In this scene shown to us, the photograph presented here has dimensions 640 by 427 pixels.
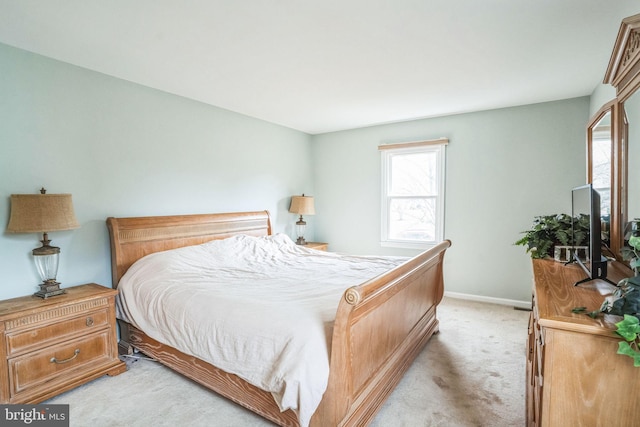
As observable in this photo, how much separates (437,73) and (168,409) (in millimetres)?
3334

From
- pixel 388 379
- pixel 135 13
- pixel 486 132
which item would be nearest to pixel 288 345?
pixel 388 379

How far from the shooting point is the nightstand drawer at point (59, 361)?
2012 millimetres

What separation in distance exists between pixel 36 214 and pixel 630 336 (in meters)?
3.12

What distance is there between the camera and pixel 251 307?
1.90m

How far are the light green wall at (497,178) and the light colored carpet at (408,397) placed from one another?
133cm

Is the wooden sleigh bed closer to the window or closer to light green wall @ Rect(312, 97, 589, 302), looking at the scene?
light green wall @ Rect(312, 97, 589, 302)

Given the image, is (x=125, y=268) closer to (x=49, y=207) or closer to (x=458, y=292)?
(x=49, y=207)

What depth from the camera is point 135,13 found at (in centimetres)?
189

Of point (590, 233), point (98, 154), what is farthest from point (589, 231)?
point (98, 154)

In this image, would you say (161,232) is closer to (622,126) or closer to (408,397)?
(408,397)

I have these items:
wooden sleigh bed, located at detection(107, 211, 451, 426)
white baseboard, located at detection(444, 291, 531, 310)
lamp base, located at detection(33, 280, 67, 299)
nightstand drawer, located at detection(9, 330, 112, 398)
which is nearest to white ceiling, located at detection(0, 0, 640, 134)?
wooden sleigh bed, located at detection(107, 211, 451, 426)

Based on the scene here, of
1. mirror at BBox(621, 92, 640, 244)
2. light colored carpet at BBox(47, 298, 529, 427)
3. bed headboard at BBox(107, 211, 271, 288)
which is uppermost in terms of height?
mirror at BBox(621, 92, 640, 244)

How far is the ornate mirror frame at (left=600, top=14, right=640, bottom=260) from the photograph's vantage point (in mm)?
1474

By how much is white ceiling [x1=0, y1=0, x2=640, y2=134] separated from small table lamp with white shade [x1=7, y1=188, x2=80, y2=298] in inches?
44.2
